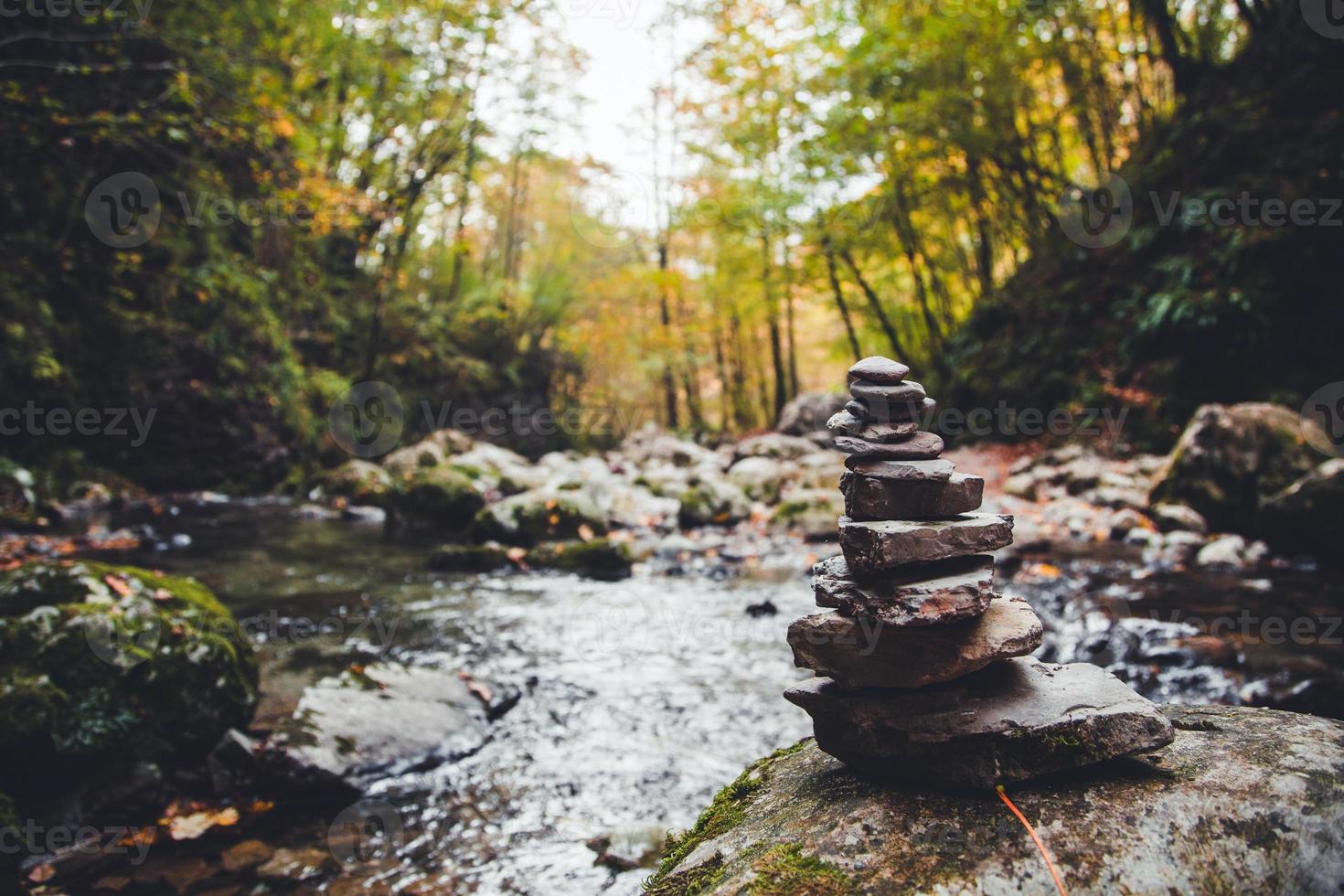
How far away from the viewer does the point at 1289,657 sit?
482 centimetres

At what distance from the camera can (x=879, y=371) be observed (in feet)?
6.88

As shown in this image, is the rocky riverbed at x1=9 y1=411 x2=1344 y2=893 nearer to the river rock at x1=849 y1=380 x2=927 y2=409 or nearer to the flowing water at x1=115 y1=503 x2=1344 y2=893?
→ the flowing water at x1=115 y1=503 x2=1344 y2=893

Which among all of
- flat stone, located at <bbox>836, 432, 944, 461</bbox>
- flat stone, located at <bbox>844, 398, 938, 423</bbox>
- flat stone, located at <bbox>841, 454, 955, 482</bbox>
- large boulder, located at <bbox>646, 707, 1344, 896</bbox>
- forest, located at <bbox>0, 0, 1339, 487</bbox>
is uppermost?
forest, located at <bbox>0, 0, 1339, 487</bbox>

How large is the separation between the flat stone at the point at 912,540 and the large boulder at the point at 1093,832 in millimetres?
647

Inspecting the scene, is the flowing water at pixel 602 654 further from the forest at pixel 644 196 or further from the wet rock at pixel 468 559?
the forest at pixel 644 196

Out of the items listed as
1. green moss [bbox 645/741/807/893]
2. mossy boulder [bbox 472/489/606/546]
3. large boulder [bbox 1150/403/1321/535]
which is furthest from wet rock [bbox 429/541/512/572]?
large boulder [bbox 1150/403/1321/535]

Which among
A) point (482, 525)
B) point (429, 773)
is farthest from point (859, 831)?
point (482, 525)

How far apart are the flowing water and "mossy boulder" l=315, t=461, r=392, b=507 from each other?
3674 millimetres

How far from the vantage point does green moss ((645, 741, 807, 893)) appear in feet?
6.42

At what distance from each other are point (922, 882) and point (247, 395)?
1564 cm

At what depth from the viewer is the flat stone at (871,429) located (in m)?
2.08

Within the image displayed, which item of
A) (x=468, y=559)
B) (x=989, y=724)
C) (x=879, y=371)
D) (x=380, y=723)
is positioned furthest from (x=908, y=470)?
(x=468, y=559)

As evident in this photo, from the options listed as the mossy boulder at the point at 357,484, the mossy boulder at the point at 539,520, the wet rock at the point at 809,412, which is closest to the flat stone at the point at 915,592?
the mossy boulder at the point at 539,520

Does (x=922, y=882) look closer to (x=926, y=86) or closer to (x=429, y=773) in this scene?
(x=429, y=773)
